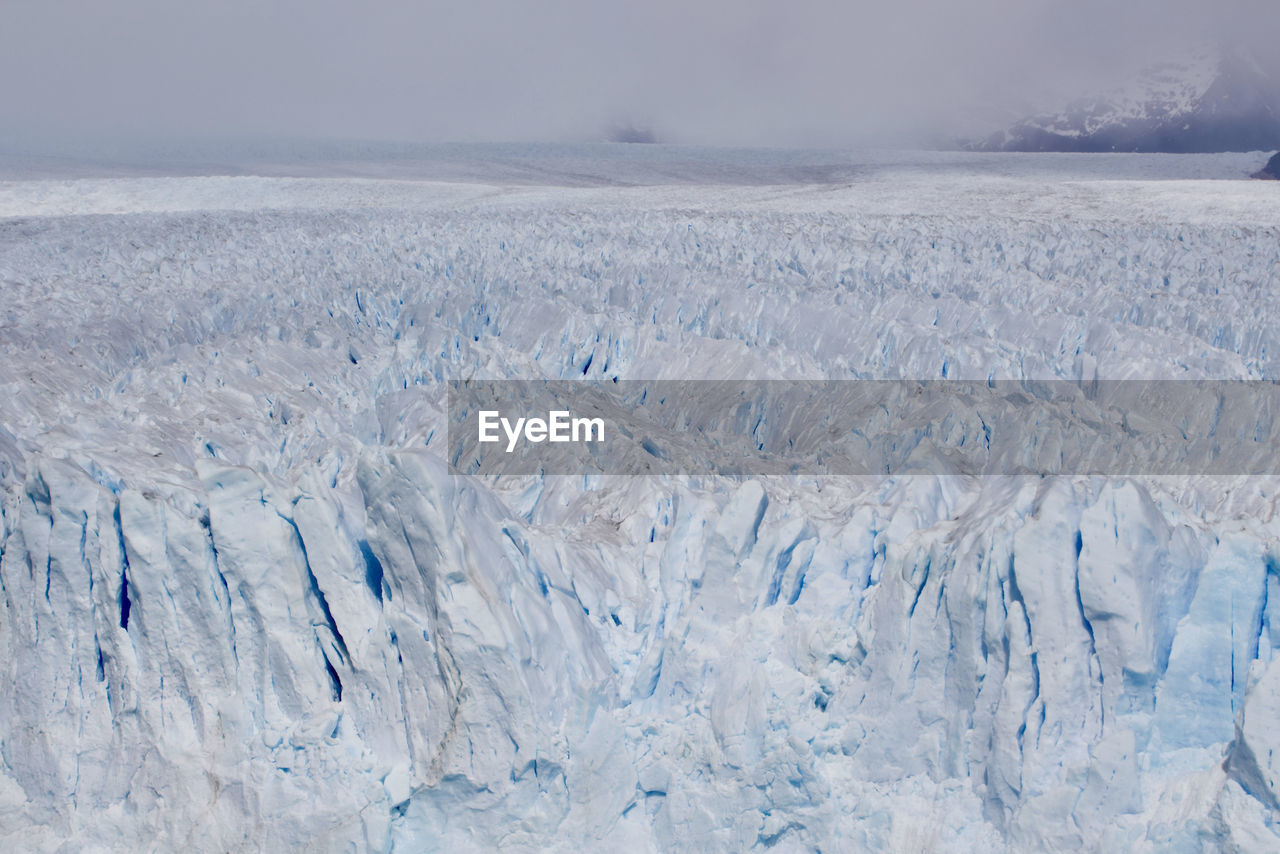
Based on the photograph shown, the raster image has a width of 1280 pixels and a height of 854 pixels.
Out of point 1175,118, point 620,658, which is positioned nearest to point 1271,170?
point 1175,118

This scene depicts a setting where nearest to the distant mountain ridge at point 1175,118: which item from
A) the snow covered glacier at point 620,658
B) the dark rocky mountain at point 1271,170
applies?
the dark rocky mountain at point 1271,170

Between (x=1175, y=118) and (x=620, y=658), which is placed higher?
(x=1175, y=118)

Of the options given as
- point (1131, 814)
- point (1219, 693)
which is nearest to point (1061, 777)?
point (1131, 814)

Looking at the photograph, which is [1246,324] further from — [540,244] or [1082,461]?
[540,244]

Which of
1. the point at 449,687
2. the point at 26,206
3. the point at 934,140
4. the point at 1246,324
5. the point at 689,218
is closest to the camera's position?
the point at 449,687

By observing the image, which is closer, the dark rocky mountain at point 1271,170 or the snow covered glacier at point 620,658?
the snow covered glacier at point 620,658

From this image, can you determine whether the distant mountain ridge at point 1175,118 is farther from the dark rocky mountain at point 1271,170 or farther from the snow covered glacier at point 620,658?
the snow covered glacier at point 620,658

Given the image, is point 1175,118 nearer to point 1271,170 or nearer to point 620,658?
point 1271,170

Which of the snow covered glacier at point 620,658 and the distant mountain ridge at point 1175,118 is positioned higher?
the distant mountain ridge at point 1175,118
